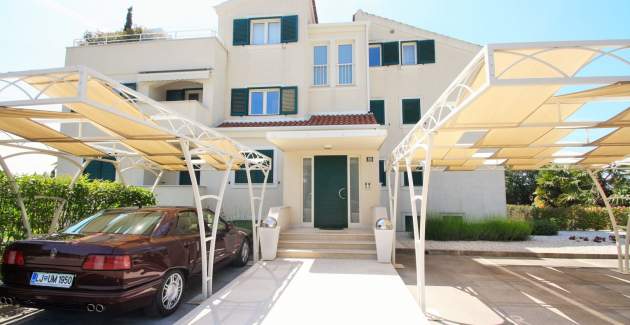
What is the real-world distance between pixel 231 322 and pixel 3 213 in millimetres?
4360

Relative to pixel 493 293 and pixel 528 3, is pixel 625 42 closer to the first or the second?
pixel 493 293

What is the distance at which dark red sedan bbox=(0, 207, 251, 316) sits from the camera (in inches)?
140

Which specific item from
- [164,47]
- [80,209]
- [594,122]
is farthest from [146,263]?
[164,47]

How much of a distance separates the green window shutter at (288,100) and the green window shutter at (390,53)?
484 cm

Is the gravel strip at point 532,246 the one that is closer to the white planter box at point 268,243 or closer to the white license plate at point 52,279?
the white planter box at point 268,243

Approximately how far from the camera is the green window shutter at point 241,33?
14000mm

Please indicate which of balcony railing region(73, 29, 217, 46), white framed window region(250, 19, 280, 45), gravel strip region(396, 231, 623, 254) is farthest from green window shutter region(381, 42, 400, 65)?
gravel strip region(396, 231, 623, 254)

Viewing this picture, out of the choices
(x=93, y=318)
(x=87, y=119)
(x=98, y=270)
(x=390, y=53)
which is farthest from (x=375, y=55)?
(x=93, y=318)

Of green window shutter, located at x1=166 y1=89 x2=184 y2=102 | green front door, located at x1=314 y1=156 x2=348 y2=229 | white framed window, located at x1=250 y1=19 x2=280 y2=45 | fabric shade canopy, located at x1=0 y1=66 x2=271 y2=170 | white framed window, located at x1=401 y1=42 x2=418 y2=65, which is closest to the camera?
fabric shade canopy, located at x1=0 y1=66 x2=271 y2=170

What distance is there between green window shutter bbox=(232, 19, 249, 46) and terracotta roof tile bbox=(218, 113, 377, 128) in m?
3.87

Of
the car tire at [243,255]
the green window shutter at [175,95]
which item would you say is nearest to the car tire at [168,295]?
the car tire at [243,255]

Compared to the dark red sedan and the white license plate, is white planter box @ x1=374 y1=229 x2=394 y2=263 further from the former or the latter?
the white license plate

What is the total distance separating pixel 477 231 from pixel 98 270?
11411mm

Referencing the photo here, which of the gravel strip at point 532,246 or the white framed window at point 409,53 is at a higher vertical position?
the white framed window at point 409,53
